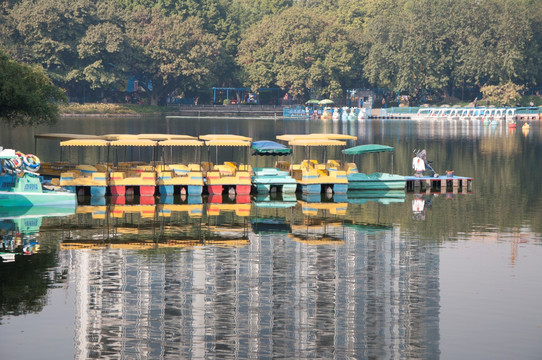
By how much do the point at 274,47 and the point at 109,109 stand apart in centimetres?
3157

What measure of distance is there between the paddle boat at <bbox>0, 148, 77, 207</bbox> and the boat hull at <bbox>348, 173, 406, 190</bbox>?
15.4 metres

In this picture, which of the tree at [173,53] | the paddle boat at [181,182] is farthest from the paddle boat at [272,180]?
the tree at [173,53]

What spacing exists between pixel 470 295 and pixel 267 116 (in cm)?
12733

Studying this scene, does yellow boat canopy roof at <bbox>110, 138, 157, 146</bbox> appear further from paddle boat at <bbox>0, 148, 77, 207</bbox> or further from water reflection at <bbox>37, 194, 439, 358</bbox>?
water reflection at <bbox>37, 194, 439, 358</bbox>

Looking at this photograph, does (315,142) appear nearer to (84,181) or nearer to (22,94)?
(84,181)

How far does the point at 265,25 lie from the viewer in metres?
165

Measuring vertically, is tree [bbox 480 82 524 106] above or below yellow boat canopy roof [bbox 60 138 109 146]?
above

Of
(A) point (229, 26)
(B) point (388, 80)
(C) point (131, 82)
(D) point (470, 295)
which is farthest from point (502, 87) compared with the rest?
(D) point (470, 295)

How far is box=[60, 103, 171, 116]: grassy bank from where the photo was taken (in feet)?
468

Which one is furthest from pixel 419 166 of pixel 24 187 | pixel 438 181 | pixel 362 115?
pixel 362 115

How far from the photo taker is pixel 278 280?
27.7 m

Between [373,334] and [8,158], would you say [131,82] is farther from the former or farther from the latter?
[373,334]

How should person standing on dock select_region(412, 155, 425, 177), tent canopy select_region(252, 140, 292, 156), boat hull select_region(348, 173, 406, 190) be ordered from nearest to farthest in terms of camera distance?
boat hull select_region(348, 173, 406, 190) → tent canopy select_region(252, 140, 292, 156) → person standing on dock select_region(412, 155, 425, 177)

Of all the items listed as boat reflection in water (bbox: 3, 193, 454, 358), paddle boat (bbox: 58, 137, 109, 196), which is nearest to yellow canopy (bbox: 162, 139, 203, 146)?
paddle boat (bbox: 58, 137, 109, 196)
